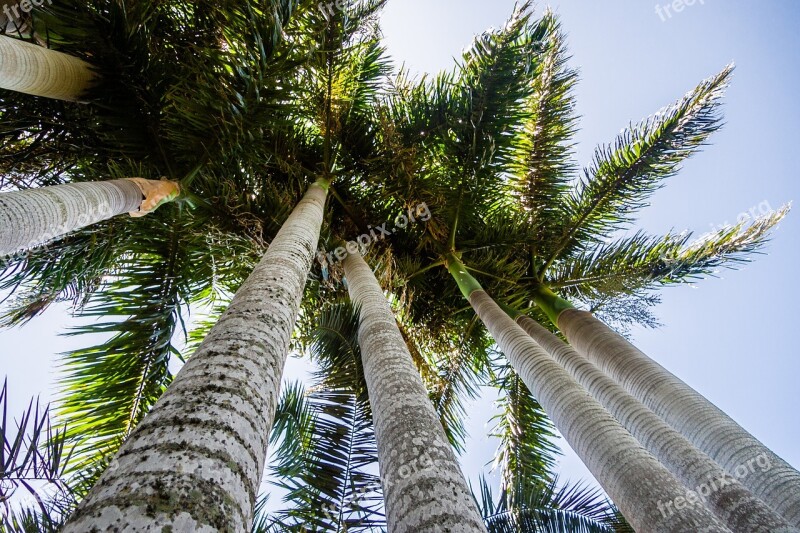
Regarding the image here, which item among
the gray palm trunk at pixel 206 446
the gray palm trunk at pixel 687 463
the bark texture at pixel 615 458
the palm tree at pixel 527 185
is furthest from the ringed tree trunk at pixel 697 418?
the gray palm trunk at pixel 206 446

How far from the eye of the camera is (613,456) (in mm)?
2430

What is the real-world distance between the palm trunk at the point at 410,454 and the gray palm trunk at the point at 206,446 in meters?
0.50

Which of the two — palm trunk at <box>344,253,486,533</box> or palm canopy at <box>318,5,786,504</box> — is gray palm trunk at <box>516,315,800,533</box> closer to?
palm trunk at <box>344,253,486,533</box>

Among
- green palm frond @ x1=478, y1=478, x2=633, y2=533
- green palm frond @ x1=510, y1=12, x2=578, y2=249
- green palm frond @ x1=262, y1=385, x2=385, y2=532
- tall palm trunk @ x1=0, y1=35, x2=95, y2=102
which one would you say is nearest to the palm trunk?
green palm frond @ x1=262, y1=385, x2=385, y2=532

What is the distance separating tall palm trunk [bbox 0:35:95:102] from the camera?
279 cm

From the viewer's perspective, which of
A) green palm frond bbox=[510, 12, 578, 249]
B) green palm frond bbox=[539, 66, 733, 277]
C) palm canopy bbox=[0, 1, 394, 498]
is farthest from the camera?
green palm frond bbox=[510, 12, 578, 249]

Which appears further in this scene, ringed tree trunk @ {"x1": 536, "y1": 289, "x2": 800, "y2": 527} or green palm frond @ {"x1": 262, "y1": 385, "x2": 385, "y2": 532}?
green palm frond @ {"x1": 262, "y1": 385, "x2": 385, "y2": 532}

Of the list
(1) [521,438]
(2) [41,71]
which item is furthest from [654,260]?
(2) [41,71]

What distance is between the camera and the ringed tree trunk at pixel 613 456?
6.40ft

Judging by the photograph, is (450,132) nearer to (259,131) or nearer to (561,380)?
(259,131)

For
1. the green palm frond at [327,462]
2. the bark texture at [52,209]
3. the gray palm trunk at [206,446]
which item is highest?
the bark texture at [52,209]

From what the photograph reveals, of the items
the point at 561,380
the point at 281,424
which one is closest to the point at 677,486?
the point at 561,380

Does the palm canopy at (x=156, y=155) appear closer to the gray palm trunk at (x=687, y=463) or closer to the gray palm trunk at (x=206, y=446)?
the gray palm trunk at (x=206, y=446)

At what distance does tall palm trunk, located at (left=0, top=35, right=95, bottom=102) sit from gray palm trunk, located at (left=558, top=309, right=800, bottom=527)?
4.96m
